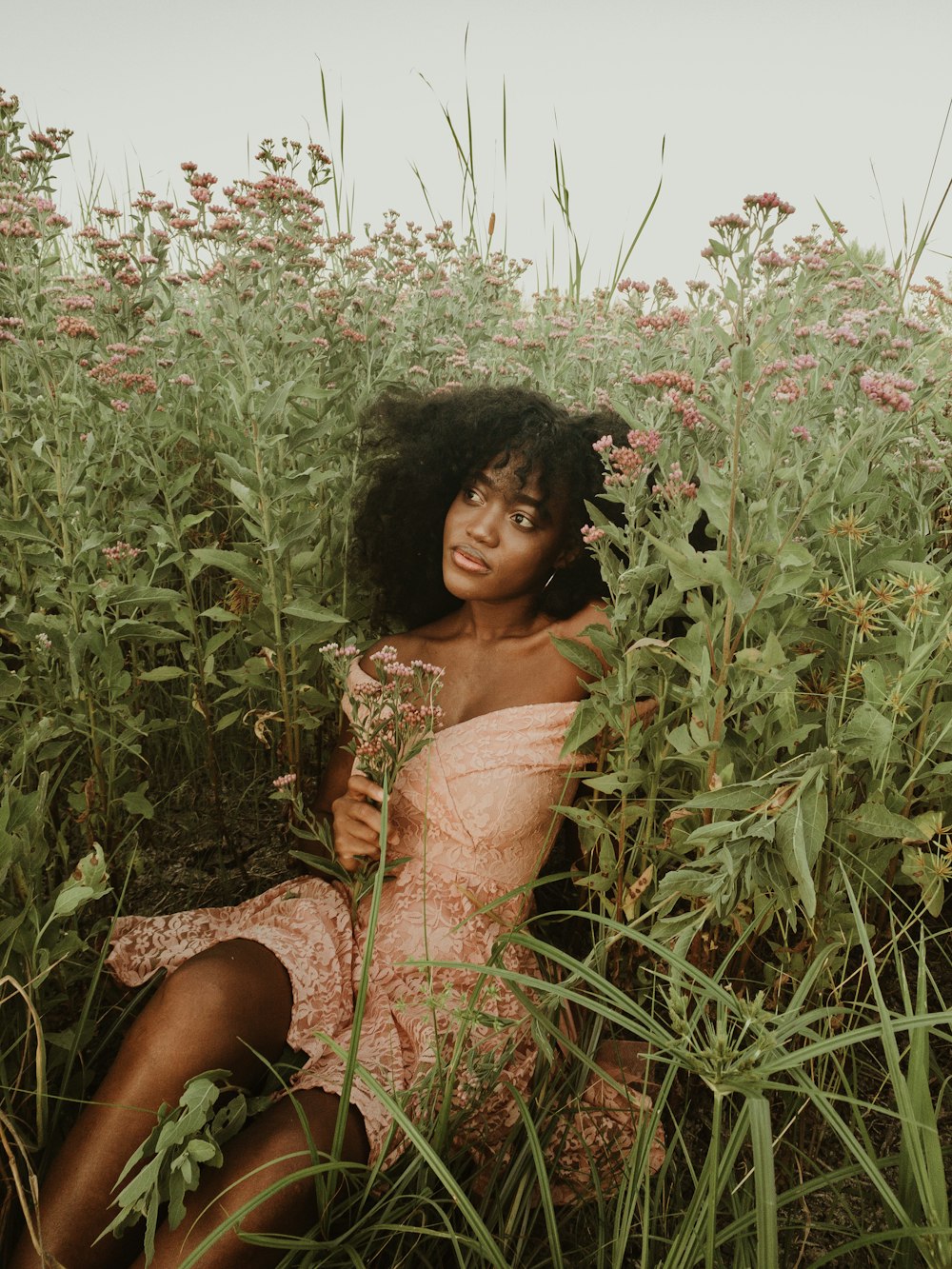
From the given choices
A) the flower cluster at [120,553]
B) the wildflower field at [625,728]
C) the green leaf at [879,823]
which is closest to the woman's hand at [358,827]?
the wildflower field at [625,728]

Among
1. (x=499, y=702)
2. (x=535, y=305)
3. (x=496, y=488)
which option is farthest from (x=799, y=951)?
(x=535, y=305)

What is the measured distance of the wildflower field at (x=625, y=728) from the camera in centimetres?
133

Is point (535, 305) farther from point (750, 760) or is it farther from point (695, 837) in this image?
point (695, 837)

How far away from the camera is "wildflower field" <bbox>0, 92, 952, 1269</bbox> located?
1.33 meters

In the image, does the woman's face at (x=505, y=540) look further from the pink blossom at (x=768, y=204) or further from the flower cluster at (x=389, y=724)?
the pink blossom at (x=768, y=204)

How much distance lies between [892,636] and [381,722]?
2.93ft

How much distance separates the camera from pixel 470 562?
1.95m

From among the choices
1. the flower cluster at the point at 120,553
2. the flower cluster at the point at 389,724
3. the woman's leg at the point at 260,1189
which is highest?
the flower cluster at the point at 120,553

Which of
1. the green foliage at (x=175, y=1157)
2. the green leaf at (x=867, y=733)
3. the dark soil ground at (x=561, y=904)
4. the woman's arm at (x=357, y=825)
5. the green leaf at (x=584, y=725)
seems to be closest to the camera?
the green foliage at (x=175, y=1157)

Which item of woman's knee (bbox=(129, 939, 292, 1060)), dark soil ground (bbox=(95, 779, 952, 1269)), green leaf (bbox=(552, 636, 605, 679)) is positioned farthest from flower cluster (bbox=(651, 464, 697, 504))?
woman's knee (bbox=(129, 939, 292, 1060))

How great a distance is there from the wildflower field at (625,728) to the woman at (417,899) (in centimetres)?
8

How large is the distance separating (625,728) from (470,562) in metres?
0.51

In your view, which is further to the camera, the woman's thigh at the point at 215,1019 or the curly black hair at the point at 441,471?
the curly black hair at the point at 441,471

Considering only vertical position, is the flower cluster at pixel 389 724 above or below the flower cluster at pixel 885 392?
below
